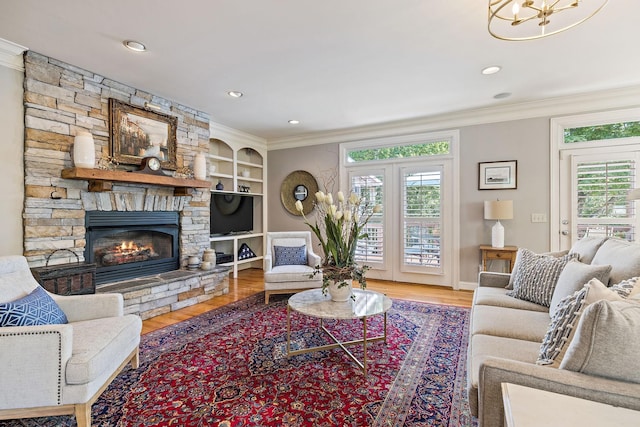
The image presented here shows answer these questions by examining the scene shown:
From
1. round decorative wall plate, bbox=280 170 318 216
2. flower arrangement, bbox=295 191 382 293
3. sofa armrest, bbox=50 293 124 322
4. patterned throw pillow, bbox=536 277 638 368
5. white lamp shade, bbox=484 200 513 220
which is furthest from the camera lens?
round decorative wall plate, bbox=280 170 318 216

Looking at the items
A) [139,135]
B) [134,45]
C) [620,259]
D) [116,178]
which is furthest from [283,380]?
[139,135]

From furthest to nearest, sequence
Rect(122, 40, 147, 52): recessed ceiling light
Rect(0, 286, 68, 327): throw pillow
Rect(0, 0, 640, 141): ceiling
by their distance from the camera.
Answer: Rect(122, 40, 147, 52): recessed ceiling light → Rect(0, 0, 640, 141): ceiling → Rect(0, 286, 68, 327): throw pillow

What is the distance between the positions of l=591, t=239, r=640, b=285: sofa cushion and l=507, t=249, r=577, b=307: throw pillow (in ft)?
0.74

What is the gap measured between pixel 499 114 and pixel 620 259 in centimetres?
292

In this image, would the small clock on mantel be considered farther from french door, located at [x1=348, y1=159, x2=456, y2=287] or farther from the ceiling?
french door, located at [x1=348, y1=159, x2=456, y2=287]

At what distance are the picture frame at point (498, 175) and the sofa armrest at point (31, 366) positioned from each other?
4.60m

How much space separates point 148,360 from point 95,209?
5.94ft

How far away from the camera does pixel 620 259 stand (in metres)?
1.75

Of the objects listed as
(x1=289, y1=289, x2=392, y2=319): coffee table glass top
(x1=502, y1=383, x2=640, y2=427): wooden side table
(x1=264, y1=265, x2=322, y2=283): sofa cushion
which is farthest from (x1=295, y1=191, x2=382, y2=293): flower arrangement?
(x1=502, y1=383, x2=640, y2=427): wooden side table

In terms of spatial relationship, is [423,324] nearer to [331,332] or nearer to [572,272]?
[331,332]

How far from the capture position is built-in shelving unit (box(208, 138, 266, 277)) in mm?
5145

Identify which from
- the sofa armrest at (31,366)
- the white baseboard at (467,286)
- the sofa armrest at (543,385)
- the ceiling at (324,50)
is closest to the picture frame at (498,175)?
the ceiling at (324,50)

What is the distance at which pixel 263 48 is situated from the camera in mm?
2600

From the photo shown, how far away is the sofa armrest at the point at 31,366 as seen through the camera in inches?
56.1
